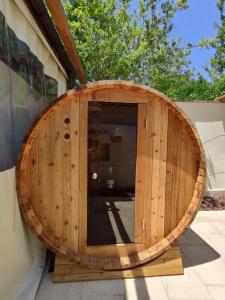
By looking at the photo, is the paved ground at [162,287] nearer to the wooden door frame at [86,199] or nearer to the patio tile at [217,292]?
the patio tile at [217,292]

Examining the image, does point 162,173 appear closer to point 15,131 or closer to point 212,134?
point 15,131

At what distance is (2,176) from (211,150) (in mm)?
4575

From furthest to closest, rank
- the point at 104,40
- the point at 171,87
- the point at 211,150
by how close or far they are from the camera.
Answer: the point at 171,87 < the point at 104,40 < the point at 211,150

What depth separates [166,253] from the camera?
263 centimetres

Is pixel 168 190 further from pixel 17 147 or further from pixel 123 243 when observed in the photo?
pixel 17 147

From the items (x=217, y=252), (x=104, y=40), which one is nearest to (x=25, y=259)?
(x=217, y=252)

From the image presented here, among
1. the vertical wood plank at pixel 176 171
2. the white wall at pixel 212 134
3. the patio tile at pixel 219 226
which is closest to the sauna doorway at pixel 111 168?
the vertical wood plank at pixel 176 171

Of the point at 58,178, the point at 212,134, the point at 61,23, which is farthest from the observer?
the point at 212,134

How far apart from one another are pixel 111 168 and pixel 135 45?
6849mm

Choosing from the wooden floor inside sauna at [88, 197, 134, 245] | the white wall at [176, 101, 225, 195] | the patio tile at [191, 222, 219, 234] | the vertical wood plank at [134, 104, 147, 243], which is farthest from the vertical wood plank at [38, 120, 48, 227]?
the white wall at [176, 101, 225, 195]

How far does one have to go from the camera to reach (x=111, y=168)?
516 cm

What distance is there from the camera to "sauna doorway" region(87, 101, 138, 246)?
332 centimetres

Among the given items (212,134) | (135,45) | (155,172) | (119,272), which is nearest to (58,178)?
(155,172)

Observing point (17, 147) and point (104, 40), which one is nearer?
point (17, 147)
